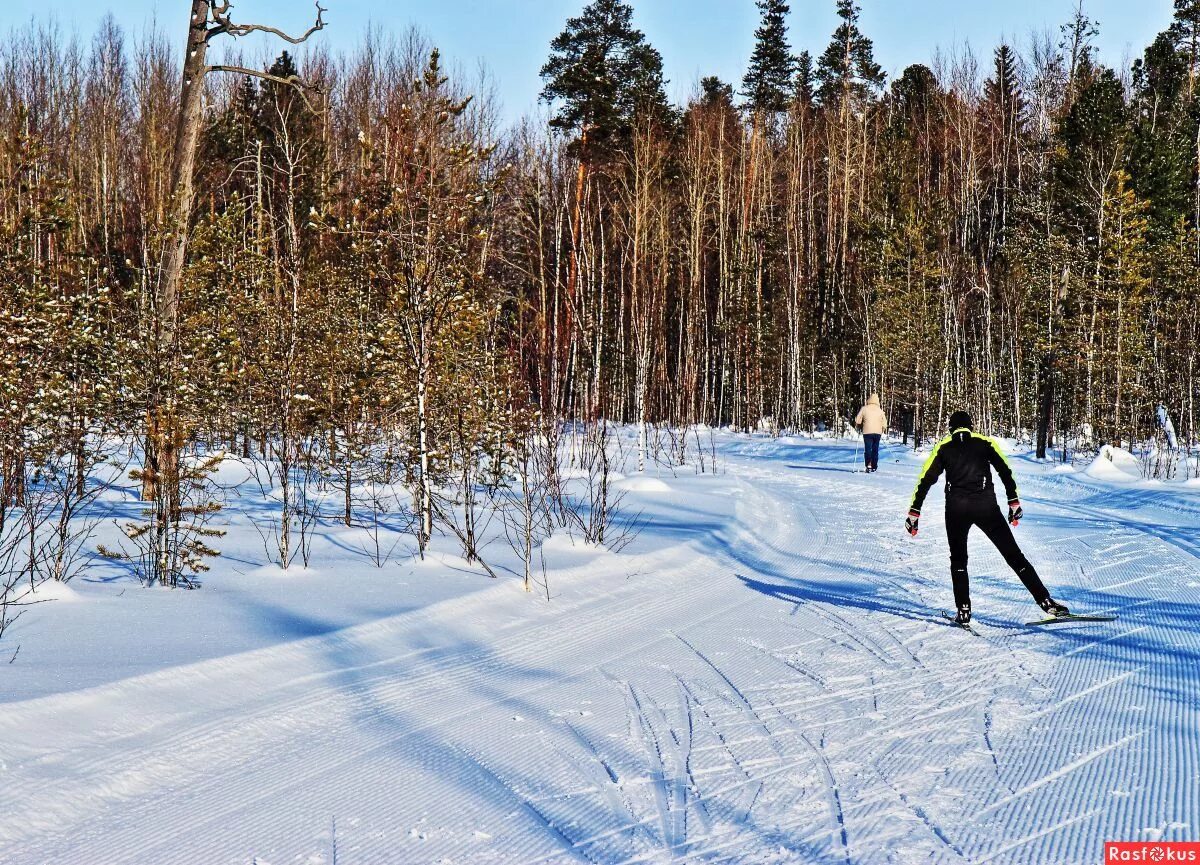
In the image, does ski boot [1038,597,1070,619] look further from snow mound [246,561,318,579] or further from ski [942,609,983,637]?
snow mound [246,561,318,579]

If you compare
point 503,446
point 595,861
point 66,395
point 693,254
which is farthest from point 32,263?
point 693,254

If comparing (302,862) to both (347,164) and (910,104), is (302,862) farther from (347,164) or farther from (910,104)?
(910,104)

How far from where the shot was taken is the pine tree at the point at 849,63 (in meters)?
48.8

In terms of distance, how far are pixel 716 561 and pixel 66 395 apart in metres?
6.46

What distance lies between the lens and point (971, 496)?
25.6 ft

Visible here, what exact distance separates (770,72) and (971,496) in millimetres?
46112

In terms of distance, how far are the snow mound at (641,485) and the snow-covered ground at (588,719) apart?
20.2 ft

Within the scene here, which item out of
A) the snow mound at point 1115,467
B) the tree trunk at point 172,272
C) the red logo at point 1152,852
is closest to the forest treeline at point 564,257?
the tree trunk at point 172,272

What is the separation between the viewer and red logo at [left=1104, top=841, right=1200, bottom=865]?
11.6 feet

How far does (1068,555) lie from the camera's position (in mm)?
10672

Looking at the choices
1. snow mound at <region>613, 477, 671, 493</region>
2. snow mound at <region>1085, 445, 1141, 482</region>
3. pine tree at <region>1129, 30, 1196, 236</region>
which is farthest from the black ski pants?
pine tree at <region>1129, 30, 1196, 236</region>

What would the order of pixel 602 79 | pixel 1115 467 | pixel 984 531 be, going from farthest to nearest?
pixel 602 79, pixel 1115 467, pixel 984 531

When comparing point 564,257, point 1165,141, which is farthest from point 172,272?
point 1165,141

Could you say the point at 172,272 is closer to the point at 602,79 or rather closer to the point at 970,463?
the point at 970,463
